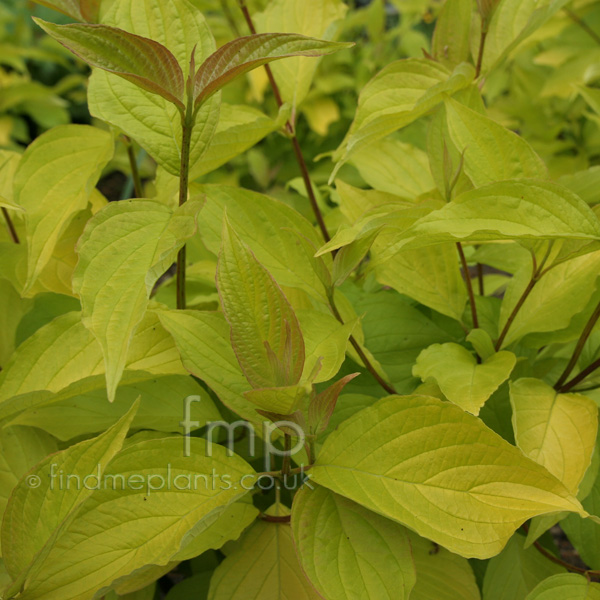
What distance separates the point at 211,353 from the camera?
Answer: 1.79 feet

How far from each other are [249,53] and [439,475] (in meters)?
0.37

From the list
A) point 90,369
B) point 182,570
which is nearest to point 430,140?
point 90,369

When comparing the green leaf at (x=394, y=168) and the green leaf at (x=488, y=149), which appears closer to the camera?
the green leaf at (x=488, y=149)

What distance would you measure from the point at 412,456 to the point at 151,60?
38 centimetres

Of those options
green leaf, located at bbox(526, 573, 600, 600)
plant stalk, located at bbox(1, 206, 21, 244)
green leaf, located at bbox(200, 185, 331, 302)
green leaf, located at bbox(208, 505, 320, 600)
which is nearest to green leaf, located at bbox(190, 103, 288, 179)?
green leaf, located at bbox(200, 185, 331, 302)

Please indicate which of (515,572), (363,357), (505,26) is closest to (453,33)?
(505,26)

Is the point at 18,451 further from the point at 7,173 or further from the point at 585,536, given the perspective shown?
the point at 585,536

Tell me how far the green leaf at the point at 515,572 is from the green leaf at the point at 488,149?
0.40m

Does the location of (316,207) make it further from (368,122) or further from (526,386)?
(526,386)

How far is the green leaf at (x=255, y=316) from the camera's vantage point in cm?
48

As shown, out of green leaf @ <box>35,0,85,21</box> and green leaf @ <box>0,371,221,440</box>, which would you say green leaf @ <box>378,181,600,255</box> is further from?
green leaf @ <box>35,0,85,21</box>

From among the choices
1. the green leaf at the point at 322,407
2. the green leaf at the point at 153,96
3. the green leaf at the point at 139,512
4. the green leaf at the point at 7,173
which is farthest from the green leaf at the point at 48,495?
the green leaf at the point at 7,173

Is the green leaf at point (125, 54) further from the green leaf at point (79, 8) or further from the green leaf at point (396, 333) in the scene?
the green leaf at point (396, 333)

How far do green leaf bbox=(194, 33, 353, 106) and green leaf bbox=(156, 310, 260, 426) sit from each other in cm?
19
